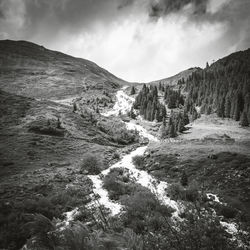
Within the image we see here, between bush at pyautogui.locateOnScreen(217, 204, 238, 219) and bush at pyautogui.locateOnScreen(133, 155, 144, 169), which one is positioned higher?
bush at pyautogui.locateOnScreen(217, 204, 238, 219)

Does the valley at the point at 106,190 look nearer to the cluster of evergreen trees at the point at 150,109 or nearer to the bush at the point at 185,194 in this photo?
the bush at the point at 185,194

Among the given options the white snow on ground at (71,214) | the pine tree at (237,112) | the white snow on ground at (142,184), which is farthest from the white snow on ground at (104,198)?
the pine tree at (237,112)

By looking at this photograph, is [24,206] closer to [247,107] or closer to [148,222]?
[148,222]

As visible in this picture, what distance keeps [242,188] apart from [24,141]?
3620cm

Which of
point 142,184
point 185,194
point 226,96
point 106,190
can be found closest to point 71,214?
point 106,190

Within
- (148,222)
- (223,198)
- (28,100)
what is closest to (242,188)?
(223,198)

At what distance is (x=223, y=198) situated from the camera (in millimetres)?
13211

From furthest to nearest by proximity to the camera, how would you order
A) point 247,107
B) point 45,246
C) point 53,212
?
point 247,107 → point 53,212 → point 45,246

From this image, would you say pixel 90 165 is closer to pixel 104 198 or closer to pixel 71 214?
pixel 104 198

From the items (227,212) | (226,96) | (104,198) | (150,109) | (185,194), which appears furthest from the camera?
(150,109)

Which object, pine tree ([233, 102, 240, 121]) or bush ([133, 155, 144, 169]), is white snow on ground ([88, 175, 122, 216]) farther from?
pine tree ([233, 102, 240, 121])

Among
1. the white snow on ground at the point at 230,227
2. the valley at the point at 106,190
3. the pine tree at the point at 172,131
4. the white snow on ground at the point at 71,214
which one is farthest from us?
the pine tree at the point at 172,131

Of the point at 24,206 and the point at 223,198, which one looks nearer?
the point at 24,206

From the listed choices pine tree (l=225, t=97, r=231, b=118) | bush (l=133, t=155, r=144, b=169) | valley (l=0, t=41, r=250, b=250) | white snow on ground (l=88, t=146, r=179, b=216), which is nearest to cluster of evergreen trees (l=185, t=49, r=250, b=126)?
pine tree (l=225, t=97, r=231, b=118)
